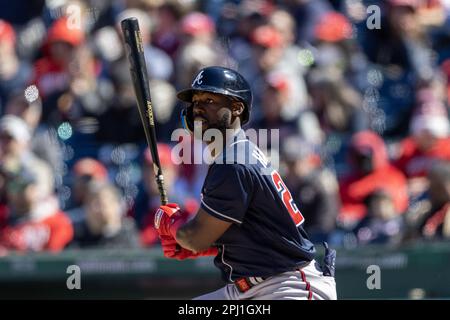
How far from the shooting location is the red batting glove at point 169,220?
4285mm

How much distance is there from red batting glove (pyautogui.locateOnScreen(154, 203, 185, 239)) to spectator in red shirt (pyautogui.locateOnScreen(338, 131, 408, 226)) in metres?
2.58

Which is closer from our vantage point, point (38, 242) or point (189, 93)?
point (189, 93)

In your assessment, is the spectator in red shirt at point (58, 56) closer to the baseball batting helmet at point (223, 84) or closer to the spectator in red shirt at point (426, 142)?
the spectator in red shirt at point (426, 142)

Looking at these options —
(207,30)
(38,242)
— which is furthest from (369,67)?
(38,242)

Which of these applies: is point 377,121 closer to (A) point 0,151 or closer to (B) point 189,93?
(A) point 0,151

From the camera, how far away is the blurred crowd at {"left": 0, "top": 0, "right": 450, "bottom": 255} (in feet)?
22.8

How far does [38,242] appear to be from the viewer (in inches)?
278

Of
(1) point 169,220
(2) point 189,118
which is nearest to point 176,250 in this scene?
(1) point 169,220

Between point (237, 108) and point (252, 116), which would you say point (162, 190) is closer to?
point (237, 108)

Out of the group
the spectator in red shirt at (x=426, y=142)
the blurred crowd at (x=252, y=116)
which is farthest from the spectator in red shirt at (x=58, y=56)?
the spectator in red shirt at (x=426, y=142)

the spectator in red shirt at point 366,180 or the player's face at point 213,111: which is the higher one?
the player's face at point 213,111

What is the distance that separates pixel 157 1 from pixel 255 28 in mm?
986

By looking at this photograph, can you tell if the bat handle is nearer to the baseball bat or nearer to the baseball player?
the baseball bat

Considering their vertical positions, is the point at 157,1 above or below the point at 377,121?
above
